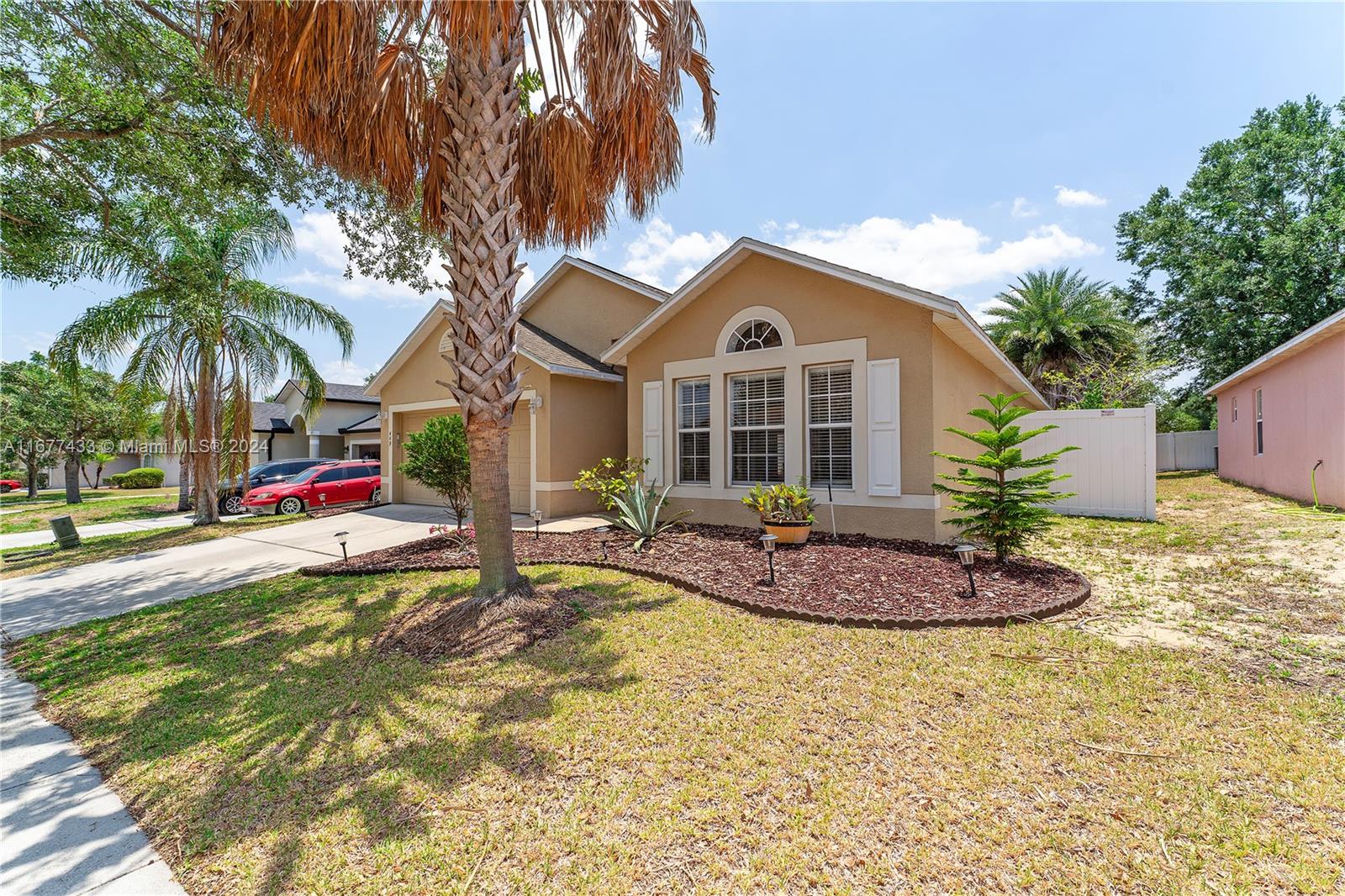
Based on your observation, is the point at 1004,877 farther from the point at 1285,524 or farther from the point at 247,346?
the point at 247,346

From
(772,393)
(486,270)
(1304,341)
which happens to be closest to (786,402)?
(772,393)

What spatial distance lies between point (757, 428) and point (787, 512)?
1903 millimetres

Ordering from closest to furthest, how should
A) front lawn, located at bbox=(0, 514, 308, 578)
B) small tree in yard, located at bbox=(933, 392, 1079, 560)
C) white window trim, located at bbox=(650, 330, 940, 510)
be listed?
small tree in yard, located at bbox=(933, 392, 1079, 560) < white window trim, located at bbox=(650, 330, 940, 510) < front lawn, located at bbox=(0, 514, 308, 578)

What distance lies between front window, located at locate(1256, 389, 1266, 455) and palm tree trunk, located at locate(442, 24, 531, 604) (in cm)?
2016

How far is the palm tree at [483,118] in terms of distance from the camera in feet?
15.7

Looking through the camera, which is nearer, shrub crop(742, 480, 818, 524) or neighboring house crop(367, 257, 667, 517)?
shrub crop(742, 480, 818, 524)

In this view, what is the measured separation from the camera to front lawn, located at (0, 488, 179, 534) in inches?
619

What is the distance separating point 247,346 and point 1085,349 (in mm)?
30948

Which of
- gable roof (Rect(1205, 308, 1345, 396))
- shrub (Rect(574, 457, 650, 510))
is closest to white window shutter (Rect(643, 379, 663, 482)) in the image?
shrub (Rect(574, 457, 650, 510))

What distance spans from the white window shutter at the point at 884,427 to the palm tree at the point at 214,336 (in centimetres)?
1328

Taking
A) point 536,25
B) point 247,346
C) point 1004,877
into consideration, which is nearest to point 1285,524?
point 1004,877

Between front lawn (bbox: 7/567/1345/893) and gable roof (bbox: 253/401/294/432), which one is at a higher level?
gable roof (bbox: 253/401/294/432)

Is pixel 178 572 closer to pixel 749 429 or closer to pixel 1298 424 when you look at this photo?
pixel 749 429

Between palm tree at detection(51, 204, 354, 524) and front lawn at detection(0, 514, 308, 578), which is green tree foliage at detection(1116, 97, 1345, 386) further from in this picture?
front lawn at detection(0, 514, 308, 578)
